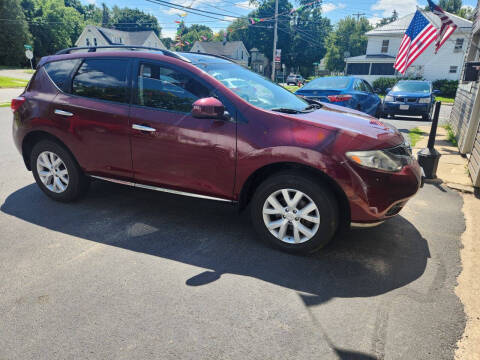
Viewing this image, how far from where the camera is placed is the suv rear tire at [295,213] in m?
3.02

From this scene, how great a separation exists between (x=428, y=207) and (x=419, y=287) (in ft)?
7.02

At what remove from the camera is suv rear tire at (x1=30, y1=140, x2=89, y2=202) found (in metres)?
4.14

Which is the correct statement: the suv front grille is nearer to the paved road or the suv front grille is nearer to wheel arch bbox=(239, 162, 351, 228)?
the paved road

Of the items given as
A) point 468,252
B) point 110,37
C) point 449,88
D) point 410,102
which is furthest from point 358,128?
point 110,37

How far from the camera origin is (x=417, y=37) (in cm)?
1037

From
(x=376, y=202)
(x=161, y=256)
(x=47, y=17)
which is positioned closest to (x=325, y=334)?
(x=376, y=202)

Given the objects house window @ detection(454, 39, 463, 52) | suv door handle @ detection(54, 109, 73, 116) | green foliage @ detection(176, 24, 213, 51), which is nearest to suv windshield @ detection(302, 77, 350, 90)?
suv door handle @ detection(54, 109, 73, 116)

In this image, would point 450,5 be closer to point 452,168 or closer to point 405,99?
point 405,99

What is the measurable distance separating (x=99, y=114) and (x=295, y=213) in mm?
2357

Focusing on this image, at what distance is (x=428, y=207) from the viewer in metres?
4.60

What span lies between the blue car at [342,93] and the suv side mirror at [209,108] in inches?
208

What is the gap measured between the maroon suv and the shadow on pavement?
0.89 feet

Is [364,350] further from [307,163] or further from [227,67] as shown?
[227,67]

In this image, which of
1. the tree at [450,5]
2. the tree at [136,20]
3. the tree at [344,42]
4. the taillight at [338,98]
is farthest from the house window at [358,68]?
the tree at [136,20]
